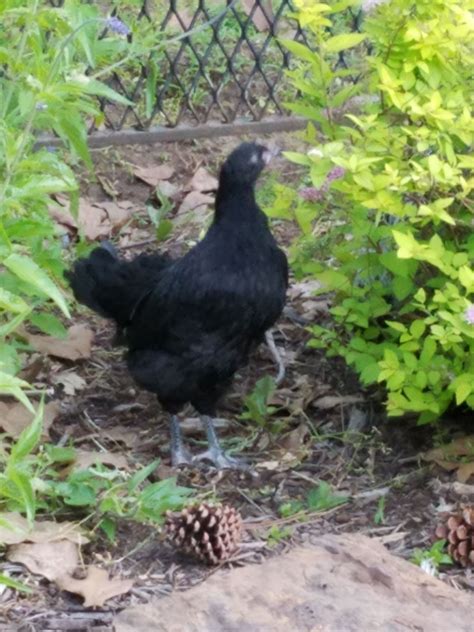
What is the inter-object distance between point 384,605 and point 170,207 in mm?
3266

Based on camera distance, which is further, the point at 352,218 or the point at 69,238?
the point at 69,238

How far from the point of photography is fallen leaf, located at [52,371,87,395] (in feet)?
15.6

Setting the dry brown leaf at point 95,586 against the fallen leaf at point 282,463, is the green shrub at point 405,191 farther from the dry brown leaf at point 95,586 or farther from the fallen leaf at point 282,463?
the dry brown leaf at point 95,586

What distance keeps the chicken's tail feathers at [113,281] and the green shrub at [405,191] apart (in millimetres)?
723

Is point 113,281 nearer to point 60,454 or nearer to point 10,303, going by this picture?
point 60,454

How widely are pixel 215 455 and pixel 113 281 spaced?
80 centimetres

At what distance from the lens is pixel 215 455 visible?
173 inches

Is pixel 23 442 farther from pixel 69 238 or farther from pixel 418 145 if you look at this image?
pixel 69 238

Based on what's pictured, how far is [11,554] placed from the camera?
350 centimetres

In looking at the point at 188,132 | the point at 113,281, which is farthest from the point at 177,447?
the point at 188,132

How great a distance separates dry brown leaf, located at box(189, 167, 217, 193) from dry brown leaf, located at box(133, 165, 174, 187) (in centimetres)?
13

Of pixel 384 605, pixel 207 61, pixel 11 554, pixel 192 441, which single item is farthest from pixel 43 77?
pixel 207 61

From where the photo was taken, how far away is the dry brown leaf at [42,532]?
11.4 ft

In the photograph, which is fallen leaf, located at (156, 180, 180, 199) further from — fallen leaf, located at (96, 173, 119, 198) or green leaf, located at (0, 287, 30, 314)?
green leaf, located at (0, 287, 30, 314)
